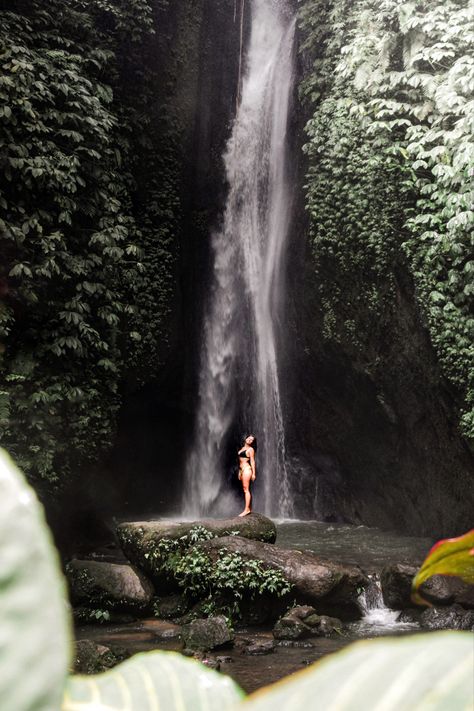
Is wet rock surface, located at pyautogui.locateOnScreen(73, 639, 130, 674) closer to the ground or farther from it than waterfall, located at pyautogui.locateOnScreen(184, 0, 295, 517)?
closer to the ground

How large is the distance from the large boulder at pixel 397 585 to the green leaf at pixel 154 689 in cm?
654

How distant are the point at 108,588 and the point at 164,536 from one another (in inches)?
30.9

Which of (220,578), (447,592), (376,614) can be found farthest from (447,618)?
(220,578)

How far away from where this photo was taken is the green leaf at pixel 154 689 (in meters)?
0.42

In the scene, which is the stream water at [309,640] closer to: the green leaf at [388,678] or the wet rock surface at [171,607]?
the wet rock surface at [171,607]

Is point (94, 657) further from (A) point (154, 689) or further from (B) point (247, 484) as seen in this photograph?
(A) point (154, 689)

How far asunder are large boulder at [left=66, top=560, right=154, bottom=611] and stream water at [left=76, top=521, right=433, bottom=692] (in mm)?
219

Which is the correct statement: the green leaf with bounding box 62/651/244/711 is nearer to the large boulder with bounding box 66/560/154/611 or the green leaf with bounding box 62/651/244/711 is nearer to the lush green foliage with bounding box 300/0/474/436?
the large boulder with bounding box 66/560/154/611

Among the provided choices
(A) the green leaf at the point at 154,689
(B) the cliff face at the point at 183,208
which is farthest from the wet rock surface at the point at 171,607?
(A) the green leaf at the point at 154,689

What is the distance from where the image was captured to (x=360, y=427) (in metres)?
10.1

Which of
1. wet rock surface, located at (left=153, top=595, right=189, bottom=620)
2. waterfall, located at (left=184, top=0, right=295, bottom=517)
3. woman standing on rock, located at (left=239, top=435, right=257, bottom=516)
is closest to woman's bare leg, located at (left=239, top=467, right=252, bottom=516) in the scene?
woman standing on rock, located at (left=239, top=435, right=257, bottom=516)

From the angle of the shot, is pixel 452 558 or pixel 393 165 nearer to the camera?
pixel 452 558

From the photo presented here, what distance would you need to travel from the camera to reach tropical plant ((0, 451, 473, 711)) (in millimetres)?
308

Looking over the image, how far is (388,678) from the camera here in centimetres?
31
